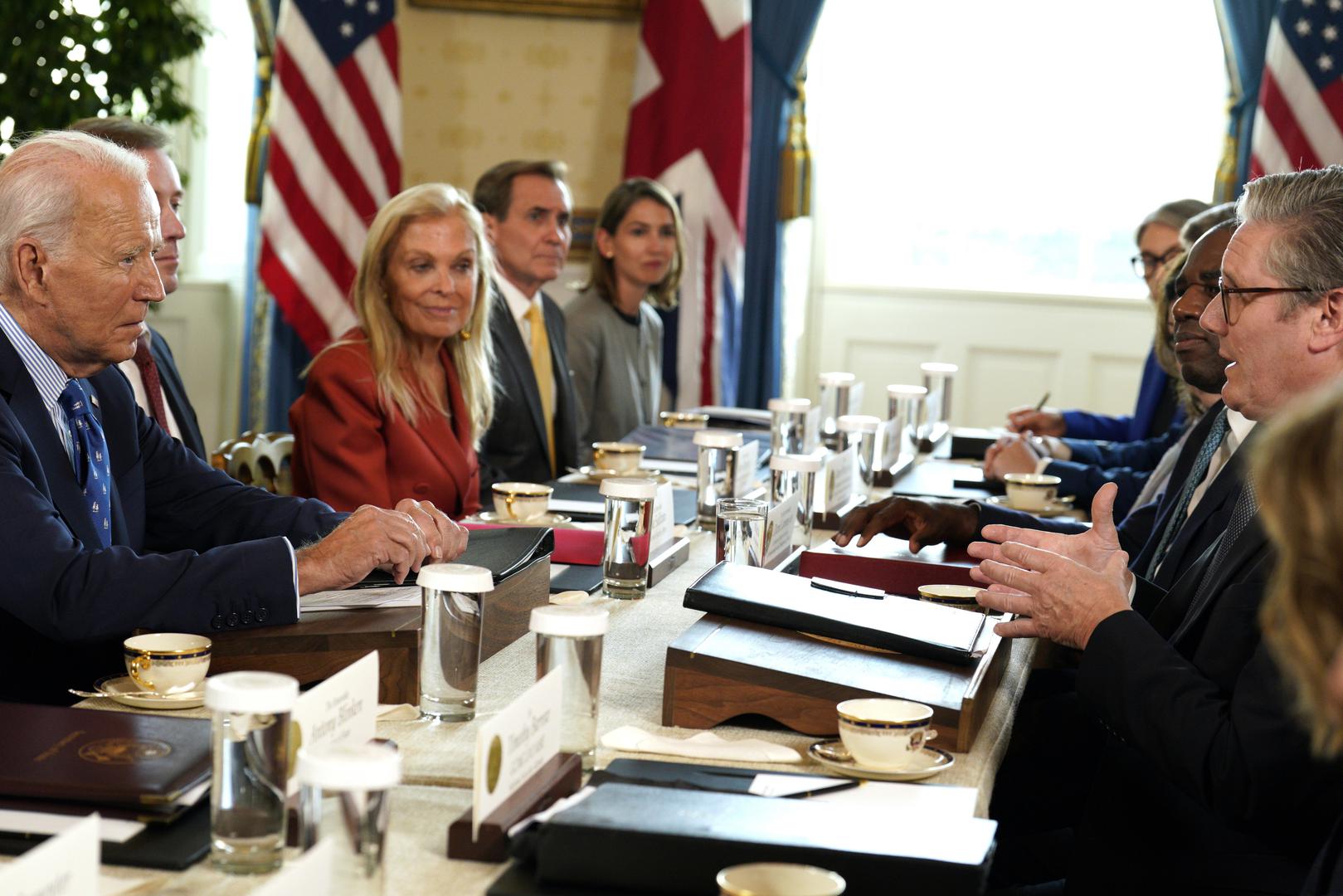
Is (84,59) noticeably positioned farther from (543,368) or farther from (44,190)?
(44,190)

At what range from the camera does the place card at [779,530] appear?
7.88 feet

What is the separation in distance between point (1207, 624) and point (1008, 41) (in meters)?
5.46

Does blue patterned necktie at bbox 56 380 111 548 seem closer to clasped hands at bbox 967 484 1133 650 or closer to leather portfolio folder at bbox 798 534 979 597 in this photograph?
leather portfolio folder at bbox 798 534 979 597

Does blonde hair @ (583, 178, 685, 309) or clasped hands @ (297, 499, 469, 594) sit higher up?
blonde hair @ (583, 178, 685, 309)

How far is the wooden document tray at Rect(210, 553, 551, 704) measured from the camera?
5.69ft

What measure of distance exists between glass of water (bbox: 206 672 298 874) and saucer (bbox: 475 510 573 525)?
1644mm

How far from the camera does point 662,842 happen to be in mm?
1226

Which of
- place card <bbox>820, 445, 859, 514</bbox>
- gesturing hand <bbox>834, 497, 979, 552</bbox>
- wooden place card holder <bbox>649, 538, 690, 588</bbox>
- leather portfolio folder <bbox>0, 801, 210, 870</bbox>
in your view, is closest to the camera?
leather portfolio folder <bbox>0, 801, 210, 870</bbox>

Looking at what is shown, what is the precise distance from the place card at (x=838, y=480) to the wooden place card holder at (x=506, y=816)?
1745mm

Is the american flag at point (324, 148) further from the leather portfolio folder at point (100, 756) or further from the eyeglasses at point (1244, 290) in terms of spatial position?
the leather portfolio folder at point (100, 756)

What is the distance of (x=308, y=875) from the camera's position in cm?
101

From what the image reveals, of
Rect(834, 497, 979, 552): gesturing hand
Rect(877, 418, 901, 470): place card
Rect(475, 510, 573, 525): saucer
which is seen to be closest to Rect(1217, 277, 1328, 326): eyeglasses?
Rect(834, 497, 979, 552): gesturing hand

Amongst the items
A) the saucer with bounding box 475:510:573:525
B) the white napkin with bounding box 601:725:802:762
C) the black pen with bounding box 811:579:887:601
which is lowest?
the white napkin with bounding box 601:725:802:762

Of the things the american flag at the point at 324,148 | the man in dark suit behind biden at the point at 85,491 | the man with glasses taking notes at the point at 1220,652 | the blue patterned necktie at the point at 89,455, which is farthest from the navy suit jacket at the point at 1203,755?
the american flag at the point at 324,148
